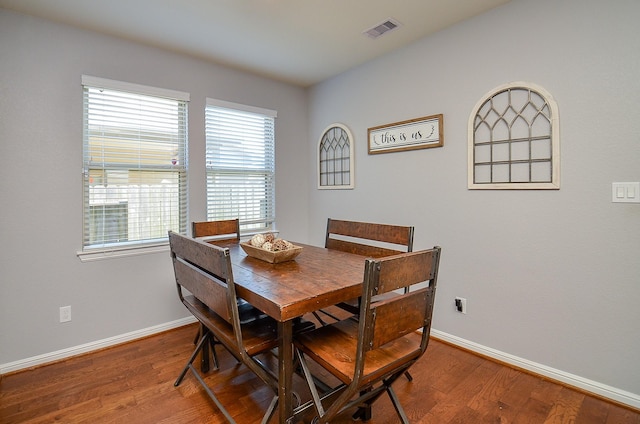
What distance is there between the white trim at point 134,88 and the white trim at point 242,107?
0.76 feet

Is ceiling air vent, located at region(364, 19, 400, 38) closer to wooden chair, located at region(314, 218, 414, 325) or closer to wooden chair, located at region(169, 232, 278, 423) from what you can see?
wooden chair, located at region(314, 218, 414, 325)

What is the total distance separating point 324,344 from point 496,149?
181 centimetres

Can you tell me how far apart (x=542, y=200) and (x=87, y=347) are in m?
3.43

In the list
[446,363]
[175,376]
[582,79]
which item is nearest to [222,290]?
[175,376]

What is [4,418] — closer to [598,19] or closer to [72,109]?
[72,109]

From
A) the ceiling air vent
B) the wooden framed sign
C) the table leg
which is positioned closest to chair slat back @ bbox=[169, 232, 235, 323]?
the table leg

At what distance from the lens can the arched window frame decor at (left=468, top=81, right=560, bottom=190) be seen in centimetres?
203

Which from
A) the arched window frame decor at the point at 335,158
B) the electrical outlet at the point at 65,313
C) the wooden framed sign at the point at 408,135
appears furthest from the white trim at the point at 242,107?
the electrical outlet at the point at 65,313

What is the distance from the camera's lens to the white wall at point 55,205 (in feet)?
7.16

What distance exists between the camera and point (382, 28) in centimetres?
249

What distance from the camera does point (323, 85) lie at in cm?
366

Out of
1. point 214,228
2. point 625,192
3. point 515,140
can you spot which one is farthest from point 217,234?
point 625,192

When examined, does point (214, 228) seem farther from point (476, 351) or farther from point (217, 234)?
point (476, 351)

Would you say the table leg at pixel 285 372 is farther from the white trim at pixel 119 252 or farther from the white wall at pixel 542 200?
the white trim at pixel 119 252
